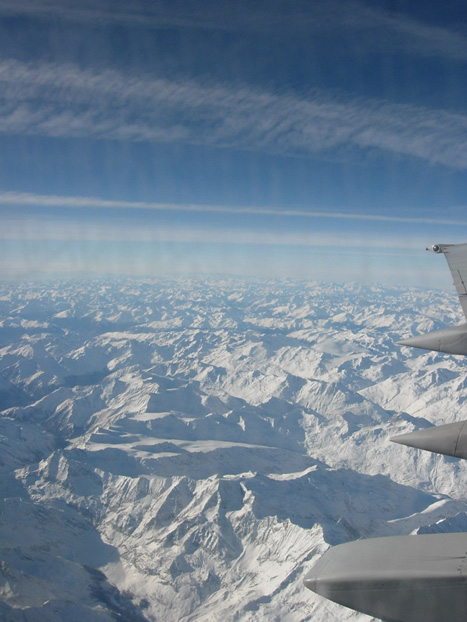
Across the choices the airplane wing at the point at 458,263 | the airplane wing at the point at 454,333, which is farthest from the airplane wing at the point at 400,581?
the airplane wing at the point at 458,263

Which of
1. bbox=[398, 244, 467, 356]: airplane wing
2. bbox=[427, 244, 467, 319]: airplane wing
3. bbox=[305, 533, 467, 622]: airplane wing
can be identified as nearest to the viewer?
bbox=[305, 533, 467, 622]: airplane wing

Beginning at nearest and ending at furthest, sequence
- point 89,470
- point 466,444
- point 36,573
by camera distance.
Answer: point 466,444, point 36,573, point 89,470

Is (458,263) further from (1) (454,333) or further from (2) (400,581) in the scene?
(2) (400,581)

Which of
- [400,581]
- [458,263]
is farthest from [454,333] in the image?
[400,581]

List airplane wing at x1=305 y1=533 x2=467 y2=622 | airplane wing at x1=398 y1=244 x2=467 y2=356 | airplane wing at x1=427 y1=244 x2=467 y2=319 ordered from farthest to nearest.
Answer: airplane wing at x1=427 y1=244 x2=467 y2=319, airplane wing at x1=398 y1=244 x2=467 y2=356, airplane wing at x1=305 y1=533 x2=467 y2=622

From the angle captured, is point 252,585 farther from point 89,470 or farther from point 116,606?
point 89,470

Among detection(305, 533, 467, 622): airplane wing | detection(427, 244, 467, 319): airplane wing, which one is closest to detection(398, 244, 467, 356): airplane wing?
detection(427, 244, 467, 319): airplane wing

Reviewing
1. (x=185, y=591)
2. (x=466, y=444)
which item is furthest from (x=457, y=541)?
(x=185, y=591)

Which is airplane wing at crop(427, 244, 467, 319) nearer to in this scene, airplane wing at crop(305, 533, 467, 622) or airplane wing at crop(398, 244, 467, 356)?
airplane wing at crop(398, 244, 467, 356)
